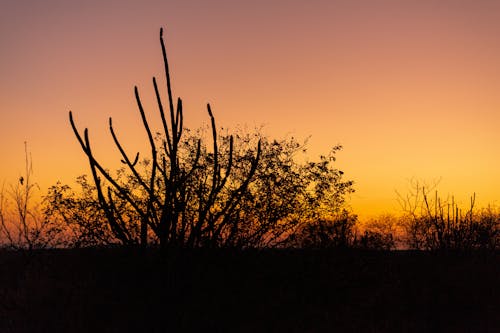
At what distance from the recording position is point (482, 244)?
71.5 feet

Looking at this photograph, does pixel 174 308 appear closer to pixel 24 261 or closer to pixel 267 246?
pixel 267 246

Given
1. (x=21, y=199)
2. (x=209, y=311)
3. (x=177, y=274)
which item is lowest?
(x=209, y=311)

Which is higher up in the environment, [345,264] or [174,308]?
[345,264]

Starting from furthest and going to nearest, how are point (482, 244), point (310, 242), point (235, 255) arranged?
point (482, 244) < point (310, 242) < point (235, 255)

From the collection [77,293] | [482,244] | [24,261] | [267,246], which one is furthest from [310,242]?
[24,261]

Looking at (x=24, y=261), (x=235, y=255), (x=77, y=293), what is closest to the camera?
(x=77, y=293)

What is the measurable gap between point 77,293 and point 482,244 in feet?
50.9

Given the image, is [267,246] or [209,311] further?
[267,246]

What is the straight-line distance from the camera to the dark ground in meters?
11.7

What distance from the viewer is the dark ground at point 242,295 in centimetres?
1170

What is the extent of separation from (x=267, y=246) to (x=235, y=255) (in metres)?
2.93

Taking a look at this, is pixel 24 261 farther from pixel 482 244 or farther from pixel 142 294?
pixel 482 244

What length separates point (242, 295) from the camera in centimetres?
1284

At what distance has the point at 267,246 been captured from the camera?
16.1 m
